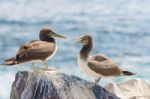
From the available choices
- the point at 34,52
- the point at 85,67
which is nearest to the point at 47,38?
the point at 34,52

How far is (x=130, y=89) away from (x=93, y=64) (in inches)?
75.1

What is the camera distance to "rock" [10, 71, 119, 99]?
1455 centimetres

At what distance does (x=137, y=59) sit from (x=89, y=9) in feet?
64.1

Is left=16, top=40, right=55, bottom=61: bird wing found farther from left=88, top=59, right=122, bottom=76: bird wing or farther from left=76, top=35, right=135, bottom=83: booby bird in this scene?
left=88, top=59, right=122, bottom=76: bird wing

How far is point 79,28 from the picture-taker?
3847 cm

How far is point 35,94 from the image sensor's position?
1464 centimetres

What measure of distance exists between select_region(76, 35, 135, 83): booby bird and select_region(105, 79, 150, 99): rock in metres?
1.08

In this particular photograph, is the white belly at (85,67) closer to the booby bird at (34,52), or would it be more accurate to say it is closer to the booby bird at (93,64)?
the booby bird at (93,64)

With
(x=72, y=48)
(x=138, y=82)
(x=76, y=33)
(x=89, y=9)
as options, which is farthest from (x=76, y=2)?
(x=138, y=82)

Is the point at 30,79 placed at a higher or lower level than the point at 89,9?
higher

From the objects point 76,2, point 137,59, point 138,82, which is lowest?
A: point 76,2

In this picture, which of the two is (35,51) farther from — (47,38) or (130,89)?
(130,89)

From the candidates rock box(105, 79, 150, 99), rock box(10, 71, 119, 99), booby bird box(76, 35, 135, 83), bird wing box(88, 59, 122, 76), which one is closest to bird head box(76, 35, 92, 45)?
booby bird box(76, 35, 135, 83)

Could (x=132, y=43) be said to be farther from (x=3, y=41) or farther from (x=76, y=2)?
(x=76, y=2)
